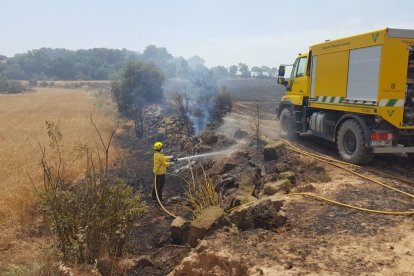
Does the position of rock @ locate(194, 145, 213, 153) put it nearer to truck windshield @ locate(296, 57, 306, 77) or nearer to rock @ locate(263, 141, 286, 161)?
rock @ locate(263, 141, 286, 161)

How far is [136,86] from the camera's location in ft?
88.8

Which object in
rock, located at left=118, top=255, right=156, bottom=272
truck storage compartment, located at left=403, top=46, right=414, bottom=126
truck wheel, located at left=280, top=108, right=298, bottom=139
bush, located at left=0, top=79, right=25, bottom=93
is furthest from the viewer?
bush, located at left=0, top=79, right=25, bottom=93

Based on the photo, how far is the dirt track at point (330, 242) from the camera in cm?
486

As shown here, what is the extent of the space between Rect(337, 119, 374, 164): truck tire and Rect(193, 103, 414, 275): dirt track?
6.30 ft

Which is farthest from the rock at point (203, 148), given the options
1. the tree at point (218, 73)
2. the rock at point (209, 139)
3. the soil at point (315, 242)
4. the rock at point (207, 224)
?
the tree at point (218, 73)

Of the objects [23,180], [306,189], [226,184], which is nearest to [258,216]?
[306,189]

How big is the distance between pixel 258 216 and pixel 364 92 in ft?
15.1

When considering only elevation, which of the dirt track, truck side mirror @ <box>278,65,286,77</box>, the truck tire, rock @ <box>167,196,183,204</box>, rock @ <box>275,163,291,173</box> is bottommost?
rock @ <box>167,196,183,204</box>

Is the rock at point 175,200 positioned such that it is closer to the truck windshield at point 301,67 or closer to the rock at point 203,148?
the rock at point 203,148

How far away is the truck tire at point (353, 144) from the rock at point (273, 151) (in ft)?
5.11

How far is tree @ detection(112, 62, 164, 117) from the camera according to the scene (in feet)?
88.4

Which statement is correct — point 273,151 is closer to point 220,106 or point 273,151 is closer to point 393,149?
point 393,149

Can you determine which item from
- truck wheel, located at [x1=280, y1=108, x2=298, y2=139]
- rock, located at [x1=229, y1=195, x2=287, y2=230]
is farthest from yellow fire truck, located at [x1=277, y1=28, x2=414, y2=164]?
rock, located at [x1=229, y1=195, x2=287, y2=230]

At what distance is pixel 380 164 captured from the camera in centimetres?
1002
